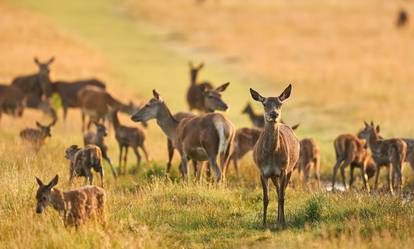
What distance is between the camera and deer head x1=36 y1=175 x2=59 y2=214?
10.8 m

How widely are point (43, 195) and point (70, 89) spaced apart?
1448 cm

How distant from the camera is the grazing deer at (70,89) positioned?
24.8 m

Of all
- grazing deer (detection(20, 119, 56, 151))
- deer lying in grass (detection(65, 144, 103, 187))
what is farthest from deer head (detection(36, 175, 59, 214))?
grazing deer (detection(20, 119, 56, 151))

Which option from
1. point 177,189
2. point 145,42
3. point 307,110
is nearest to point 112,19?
point 145,42

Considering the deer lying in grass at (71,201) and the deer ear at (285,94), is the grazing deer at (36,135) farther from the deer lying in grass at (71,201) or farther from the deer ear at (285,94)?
the deer ear at (285,94)

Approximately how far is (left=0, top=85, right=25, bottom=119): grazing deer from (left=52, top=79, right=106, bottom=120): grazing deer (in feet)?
5.25

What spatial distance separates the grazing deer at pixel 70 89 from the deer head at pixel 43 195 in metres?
13.7

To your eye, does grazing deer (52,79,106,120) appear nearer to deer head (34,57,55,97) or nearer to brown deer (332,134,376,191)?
deer head (34,57,55,97)

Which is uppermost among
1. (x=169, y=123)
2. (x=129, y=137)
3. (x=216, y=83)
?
(x=216, y=83)

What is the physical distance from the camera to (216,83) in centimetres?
3469

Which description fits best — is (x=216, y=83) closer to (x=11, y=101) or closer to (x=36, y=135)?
(x=11, y=101)

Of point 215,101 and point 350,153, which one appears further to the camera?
point 215,101

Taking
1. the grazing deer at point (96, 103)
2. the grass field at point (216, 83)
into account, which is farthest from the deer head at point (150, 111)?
the grazing deer at point (96, 103)

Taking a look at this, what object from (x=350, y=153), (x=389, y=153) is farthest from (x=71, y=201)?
(x=389, y=153)
